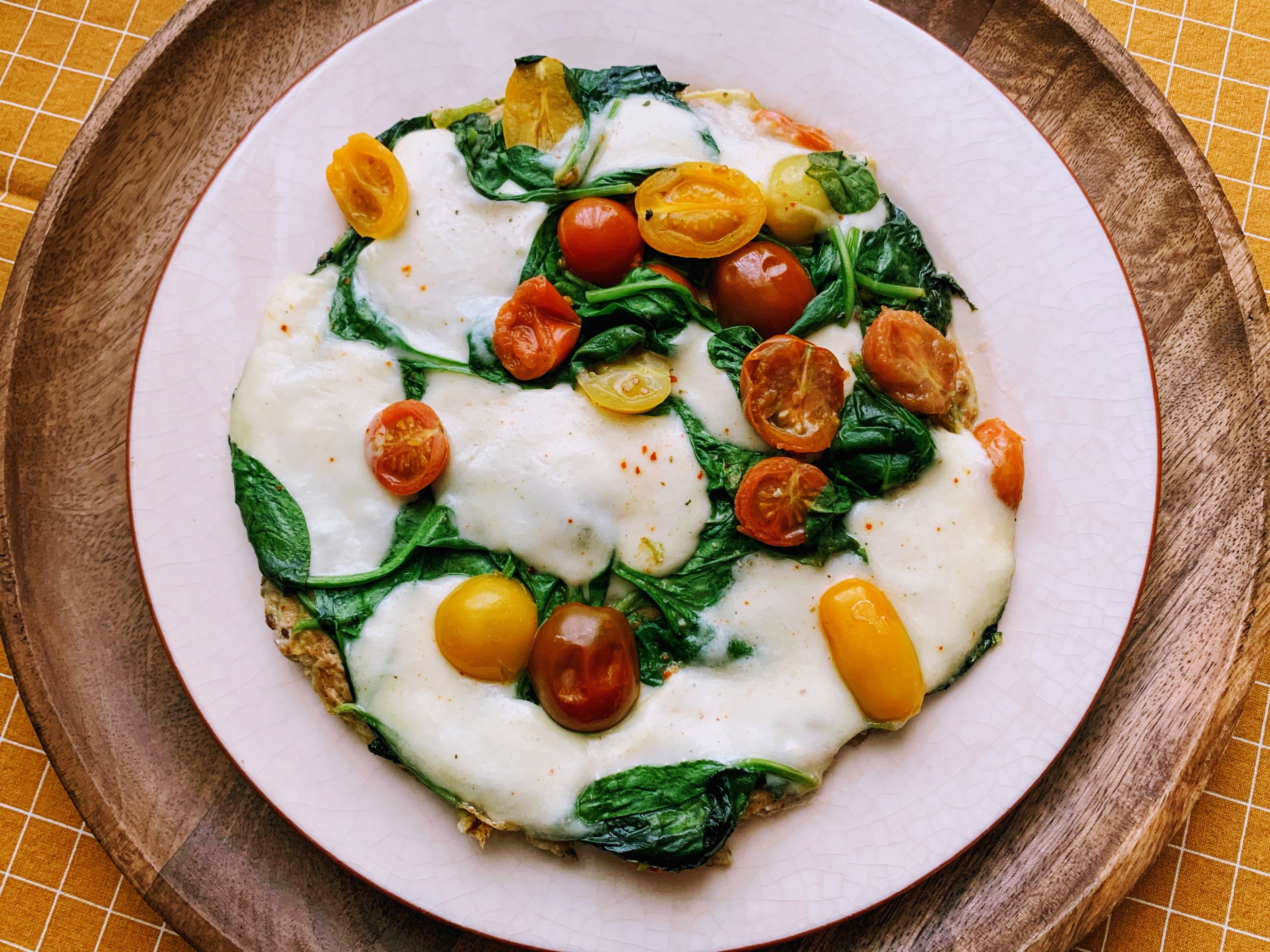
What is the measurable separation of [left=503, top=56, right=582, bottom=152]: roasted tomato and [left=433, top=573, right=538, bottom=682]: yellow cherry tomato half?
211 centimetres

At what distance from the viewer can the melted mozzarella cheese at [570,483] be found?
4207 mm

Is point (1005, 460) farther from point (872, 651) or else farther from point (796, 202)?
point (796, 202)

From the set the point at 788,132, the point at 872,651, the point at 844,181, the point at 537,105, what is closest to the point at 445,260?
the point at 537,105

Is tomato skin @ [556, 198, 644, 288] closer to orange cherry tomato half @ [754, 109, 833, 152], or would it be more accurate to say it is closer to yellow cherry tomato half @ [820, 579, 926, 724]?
orange cherry tomato half @ [754, 109, 833, 152]

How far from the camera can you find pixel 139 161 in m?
4.92

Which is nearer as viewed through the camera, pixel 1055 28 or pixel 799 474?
pixel 799 474

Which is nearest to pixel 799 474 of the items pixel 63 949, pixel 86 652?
pixel 86 652

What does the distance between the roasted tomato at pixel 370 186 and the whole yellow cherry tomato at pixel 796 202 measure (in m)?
1.75

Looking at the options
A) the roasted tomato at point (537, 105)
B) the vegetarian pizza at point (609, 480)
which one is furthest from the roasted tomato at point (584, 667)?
the roasted tomato at point (537, 105)

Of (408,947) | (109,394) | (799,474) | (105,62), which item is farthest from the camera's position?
(105,62)

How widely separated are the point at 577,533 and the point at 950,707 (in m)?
1.96

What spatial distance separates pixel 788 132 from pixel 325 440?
2704 mm

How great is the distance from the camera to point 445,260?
14.5 feet

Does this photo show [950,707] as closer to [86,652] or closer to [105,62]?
[86,652]
